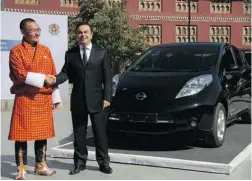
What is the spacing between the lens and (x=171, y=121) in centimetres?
541

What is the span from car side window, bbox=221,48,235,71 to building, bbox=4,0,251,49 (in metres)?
16.5

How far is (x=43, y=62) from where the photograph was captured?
4.38 metres

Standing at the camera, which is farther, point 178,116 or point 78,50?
point 178,116

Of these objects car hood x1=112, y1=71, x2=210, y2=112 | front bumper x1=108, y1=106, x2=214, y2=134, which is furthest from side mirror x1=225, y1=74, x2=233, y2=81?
front bumper x1=108, y1=106, x2=214, y2=134

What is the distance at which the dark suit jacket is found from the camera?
14.8 feet

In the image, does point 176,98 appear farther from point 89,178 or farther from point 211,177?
point 89,178

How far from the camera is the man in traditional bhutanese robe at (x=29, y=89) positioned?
14.0 feet

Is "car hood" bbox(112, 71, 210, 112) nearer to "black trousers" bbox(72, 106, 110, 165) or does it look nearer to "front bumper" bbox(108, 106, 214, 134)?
"front bumper" bbox(108, 106, 214, 134)

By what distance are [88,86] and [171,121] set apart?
138cm

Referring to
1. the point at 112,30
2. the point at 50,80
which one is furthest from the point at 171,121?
the point at 112,30

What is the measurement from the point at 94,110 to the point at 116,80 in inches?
64.9

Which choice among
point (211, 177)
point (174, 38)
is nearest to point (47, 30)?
point (211, 177)

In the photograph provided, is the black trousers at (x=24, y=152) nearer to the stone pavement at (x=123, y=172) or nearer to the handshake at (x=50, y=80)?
the stone pavement at (x=123, y=172)

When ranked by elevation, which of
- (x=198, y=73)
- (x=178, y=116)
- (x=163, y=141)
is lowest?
(x=163, y=141)
